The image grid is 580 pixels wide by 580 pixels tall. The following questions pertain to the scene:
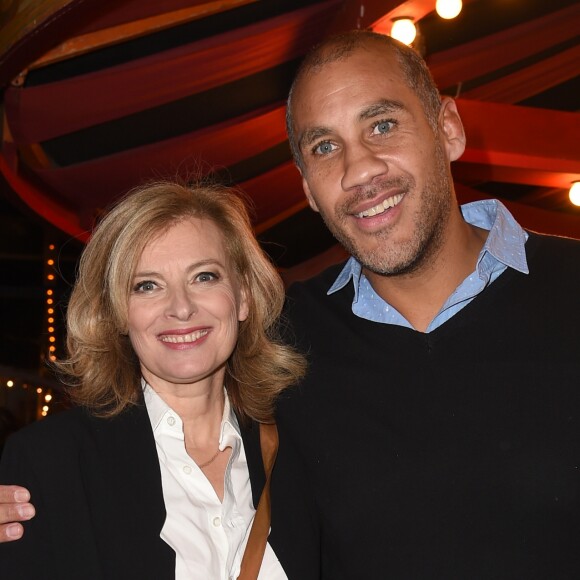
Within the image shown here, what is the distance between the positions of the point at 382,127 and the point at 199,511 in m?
0.97

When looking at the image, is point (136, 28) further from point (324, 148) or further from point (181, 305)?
point (181, 305)

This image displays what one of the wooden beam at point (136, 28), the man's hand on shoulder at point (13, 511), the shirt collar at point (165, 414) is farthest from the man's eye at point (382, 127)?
A: the wooden beam at point (136, 28)

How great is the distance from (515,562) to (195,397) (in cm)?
80

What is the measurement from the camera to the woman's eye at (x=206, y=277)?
78.7 inches

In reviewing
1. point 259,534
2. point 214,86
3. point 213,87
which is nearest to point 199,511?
point 259,534

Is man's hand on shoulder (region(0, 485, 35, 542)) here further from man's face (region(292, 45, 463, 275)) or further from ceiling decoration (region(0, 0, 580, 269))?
ceiling decoration (region(0, 0, 580, 269))

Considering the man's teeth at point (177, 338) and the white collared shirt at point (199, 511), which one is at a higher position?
the man's teeth at point (177, 338)

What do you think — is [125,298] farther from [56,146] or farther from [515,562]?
[56,146]

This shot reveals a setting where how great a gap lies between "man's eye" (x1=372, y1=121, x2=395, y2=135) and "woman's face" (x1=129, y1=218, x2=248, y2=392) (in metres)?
0.47

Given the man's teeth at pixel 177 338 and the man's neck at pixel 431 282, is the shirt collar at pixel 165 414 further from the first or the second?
the man's neck at pixel 431 282

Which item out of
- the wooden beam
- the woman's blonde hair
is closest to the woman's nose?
the woman's blonde hair

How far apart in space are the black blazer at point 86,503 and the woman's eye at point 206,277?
39cm

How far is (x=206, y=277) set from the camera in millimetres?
2014

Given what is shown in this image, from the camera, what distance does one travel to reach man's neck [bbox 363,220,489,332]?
1.96 meters
